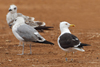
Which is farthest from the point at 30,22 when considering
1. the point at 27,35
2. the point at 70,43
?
the point at 70,43

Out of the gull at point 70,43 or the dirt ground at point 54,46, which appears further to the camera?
the dirt ground at point 54,46

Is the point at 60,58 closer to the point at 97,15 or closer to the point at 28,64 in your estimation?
the point at 28,64

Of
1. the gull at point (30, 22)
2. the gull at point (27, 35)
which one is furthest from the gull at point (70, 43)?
the gull at point (30, 22)

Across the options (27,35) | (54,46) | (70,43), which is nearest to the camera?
(70,43)

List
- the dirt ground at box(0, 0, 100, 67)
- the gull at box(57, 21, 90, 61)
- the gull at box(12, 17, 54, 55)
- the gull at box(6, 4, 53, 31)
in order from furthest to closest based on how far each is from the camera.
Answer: the gull at box(6, 4, 53, 31)
the gull at box(12, 17, 54, 55)
the dirt ground at box(0, 0, 100, 67)
the gull at box(57, 21, 90, 61)

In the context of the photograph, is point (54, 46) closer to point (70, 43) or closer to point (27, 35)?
point (27, 35)

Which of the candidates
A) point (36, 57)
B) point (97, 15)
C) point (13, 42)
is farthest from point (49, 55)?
point (97, 15)

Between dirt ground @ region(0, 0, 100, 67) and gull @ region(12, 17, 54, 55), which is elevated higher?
gull @ region(12, 17, 54, 55)

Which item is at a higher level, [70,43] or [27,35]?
[27,35]

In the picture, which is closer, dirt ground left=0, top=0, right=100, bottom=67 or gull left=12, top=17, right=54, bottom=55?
Answer: dirt ground left=0, top=0, right=100, bottom=67

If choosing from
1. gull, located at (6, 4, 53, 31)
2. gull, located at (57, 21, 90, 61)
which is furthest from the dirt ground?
gull, located at (6, 4, 53, 31)

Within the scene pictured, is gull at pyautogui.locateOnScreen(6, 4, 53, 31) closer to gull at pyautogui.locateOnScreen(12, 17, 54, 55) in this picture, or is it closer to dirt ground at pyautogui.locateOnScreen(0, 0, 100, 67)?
dirt ground at pyautogui.locateOnScreen(0, 0, 100, 67)

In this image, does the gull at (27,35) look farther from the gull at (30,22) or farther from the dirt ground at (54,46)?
the gull at (30,22)

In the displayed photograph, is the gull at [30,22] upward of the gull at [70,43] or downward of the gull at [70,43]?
upward
